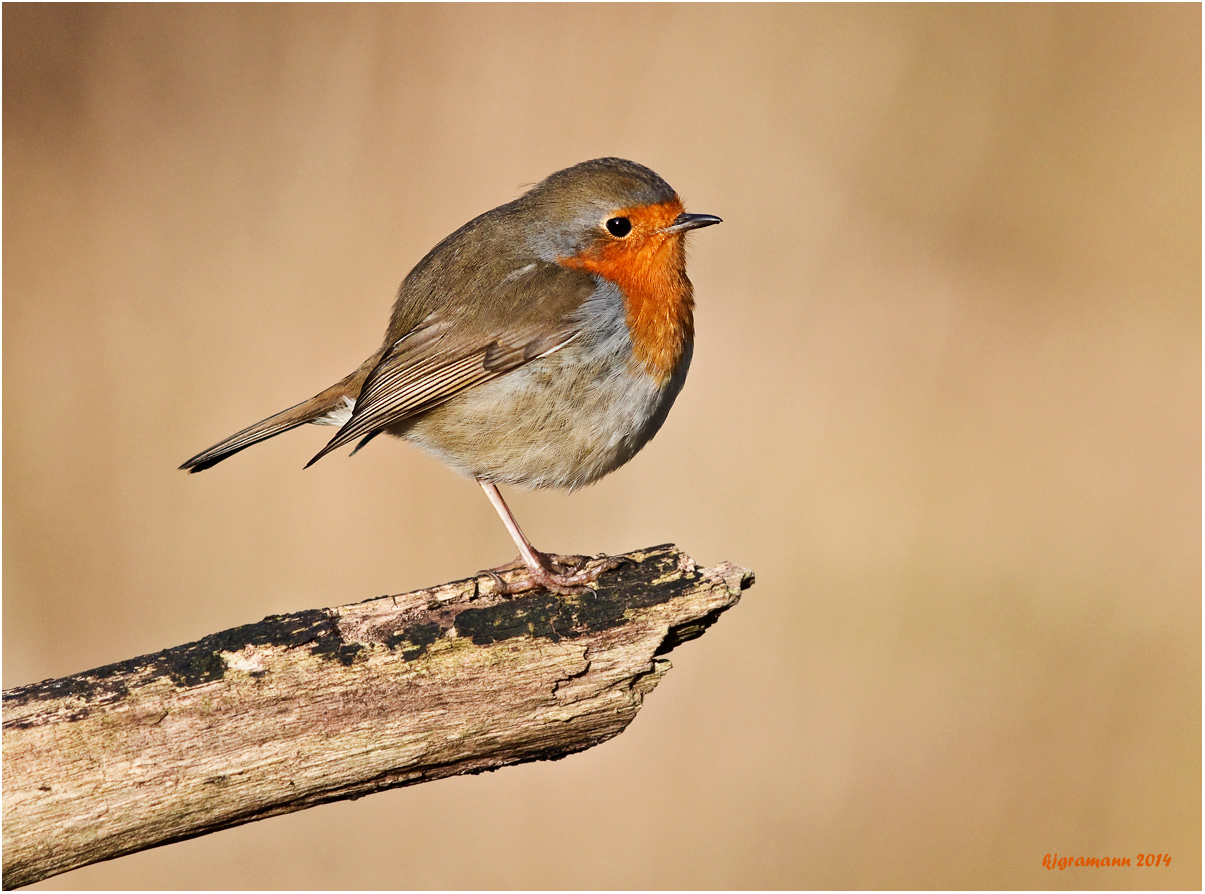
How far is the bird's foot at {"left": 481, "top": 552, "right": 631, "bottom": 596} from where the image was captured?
125 inches

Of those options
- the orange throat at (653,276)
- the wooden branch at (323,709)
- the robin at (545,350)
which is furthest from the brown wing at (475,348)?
the wooden branch at (323,709)

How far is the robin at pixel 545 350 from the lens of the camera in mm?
3230

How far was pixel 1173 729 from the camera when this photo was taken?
4613mm

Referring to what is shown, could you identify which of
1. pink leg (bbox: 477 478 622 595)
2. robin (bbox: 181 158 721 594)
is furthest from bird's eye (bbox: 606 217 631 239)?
pink leg (bbox: 477 478 622 595)

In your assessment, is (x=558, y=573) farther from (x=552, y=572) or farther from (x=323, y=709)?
(x=323, y=709)

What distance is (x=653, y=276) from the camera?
11.1ft

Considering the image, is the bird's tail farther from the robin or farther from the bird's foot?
the bird's foot

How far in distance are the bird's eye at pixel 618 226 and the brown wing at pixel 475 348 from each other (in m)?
0.18

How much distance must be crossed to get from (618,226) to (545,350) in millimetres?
530

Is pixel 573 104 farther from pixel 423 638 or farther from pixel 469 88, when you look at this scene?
pixel 423 638

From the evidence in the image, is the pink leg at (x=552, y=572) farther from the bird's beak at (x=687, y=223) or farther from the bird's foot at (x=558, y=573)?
the bird's beak at (x=687, y=223)

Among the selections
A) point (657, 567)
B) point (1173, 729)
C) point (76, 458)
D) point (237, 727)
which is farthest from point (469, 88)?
point (1173, 729)

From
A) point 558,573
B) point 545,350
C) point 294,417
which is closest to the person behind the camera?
point 545,350

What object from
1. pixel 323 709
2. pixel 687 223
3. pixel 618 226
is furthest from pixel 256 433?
pixel 687 223
